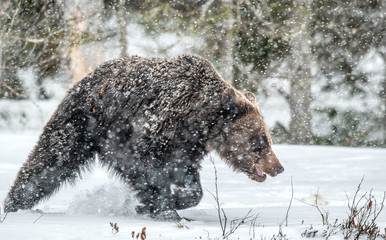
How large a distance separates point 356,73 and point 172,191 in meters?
13.2

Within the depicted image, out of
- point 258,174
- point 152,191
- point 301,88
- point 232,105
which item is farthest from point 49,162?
point 301,88

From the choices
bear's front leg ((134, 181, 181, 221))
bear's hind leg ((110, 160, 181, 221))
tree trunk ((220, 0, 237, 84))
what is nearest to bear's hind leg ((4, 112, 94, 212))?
bear's hind leg ((110, 160, 181, 221))

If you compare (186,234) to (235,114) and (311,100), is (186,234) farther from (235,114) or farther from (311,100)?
(311,100)

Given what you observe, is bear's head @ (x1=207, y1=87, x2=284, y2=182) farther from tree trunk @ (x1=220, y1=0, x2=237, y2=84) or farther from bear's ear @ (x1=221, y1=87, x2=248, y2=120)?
tree trunk @ (x1=220, y1=0, x2=237, y2=84)

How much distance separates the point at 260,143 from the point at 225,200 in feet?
5.34

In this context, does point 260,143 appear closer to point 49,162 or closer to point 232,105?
point 232,105

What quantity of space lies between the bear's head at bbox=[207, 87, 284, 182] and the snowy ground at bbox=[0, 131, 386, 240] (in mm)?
509

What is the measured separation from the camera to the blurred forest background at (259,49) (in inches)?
594

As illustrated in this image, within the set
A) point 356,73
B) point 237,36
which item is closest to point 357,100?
point 356,73

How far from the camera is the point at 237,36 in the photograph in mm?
15867

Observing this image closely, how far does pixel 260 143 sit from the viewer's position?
5316 mm

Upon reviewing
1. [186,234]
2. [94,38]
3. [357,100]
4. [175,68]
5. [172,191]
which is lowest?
[186,234]

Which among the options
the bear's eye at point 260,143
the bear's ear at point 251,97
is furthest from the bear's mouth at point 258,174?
the bear's ear at point 251,97

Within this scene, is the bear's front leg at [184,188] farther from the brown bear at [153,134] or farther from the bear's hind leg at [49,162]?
the bear's hind leg at [49,162]
